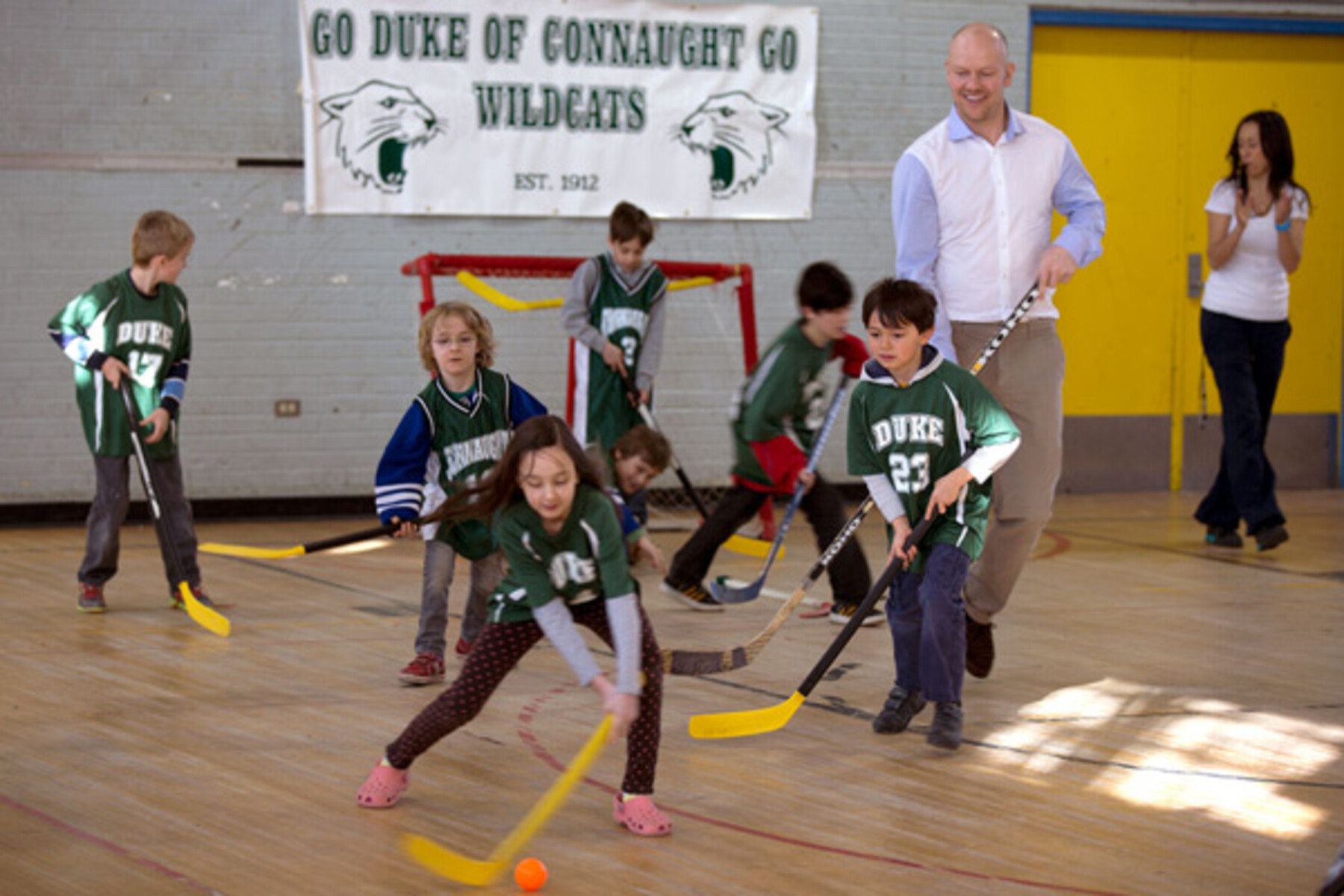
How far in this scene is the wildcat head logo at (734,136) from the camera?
8.70 metres

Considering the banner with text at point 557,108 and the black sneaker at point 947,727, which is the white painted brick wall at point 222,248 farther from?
the black sneaker at point 947,727

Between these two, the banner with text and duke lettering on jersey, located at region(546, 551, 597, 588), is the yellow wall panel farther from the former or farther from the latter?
duke lettering on jersey, located at region(546, 551, 597, 588)

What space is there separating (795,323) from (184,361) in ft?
6.65

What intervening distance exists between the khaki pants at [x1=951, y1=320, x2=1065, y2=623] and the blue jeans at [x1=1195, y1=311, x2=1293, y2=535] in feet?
9.52

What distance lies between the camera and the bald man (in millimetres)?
4543

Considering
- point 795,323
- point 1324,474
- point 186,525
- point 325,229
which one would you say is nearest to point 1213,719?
point 795,323

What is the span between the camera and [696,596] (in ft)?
19.7

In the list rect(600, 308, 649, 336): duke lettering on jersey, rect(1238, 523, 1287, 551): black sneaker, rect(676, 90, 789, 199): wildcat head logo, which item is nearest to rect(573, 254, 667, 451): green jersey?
rect(600, 308, 649, 336): duke lettering on jersey

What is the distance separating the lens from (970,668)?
15.5 ft

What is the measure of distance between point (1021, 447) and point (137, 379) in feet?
9.66

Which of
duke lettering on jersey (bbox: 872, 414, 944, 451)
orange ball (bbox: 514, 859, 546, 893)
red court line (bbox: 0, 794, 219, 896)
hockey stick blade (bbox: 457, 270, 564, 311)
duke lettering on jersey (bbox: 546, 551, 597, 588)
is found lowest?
red court line (bbox: 0, 794, 219, 896)

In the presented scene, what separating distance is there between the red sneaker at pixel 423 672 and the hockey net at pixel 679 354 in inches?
130

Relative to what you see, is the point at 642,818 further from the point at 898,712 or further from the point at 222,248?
the point at 222,248

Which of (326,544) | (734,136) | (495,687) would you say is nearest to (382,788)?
(495,687)
